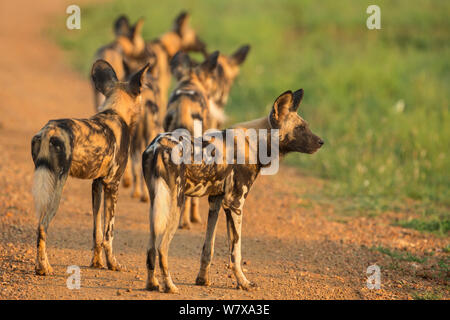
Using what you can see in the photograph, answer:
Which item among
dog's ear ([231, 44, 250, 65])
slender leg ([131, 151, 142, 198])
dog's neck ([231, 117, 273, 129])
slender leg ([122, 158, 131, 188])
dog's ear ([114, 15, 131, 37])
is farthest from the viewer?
dog's ear ([114, 15, 131, 37])

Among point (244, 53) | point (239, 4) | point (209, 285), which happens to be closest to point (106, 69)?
point (209, 285)

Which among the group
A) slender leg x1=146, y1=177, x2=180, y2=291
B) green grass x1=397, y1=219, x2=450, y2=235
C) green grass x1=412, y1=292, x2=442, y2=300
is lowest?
green grass x1=412, y1=292, x2=442, y2=300

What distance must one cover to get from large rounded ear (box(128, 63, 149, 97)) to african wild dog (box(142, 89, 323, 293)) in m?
0.71

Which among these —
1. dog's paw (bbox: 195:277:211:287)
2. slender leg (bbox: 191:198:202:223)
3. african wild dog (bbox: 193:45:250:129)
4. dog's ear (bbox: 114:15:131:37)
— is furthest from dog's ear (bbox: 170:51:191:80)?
dog's ear (bbox: 114:15:131:37)

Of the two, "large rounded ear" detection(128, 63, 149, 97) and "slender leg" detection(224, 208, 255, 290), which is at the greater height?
"large rounded ear" detection(128, 63, 149, 97)

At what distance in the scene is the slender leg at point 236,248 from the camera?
3953mm

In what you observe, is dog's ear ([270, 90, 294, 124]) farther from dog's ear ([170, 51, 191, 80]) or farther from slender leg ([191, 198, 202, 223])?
dog's ear ([170, 51, 191, 80])

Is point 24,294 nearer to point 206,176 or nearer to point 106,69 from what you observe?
Answer: point 206,176

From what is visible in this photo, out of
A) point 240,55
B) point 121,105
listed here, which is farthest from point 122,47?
point 121,105

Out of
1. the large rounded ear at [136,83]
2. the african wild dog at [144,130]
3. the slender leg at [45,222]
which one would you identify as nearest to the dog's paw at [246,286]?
the slender leg at [45,222]

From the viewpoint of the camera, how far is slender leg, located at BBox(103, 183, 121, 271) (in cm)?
416

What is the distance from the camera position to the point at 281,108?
164 inches

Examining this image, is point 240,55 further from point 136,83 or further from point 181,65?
point 136,83

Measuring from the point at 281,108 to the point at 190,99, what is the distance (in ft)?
4.24
